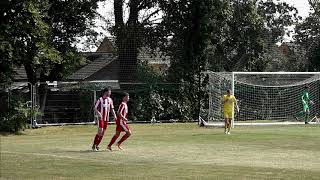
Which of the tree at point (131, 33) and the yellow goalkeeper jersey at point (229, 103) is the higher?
the tree at point (131, 33)

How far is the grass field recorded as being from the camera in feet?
45.4

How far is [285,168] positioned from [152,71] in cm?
2853

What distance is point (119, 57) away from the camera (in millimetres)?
43562

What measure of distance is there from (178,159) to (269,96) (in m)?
25.0

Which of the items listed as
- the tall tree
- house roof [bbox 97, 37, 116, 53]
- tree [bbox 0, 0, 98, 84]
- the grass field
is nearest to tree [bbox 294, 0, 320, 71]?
the tall tree

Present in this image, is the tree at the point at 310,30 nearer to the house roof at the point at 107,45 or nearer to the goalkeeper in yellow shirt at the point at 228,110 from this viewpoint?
the house roof at the point at 107,45

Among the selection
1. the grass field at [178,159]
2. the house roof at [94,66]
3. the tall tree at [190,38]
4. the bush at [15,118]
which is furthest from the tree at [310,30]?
the grass field at [178,159]

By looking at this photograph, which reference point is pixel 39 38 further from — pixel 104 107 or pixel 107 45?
pixel 104 107

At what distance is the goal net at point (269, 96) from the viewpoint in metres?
39.7

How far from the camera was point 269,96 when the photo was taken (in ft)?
136

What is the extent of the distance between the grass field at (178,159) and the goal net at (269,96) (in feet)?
44.3

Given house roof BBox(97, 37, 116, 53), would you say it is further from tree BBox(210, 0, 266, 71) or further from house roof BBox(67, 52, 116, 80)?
tree BBox(210, 0, 266, 71)

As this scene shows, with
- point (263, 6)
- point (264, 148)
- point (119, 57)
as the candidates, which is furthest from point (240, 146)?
point (263, 6)

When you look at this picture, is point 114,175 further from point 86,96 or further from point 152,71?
point 152,71
